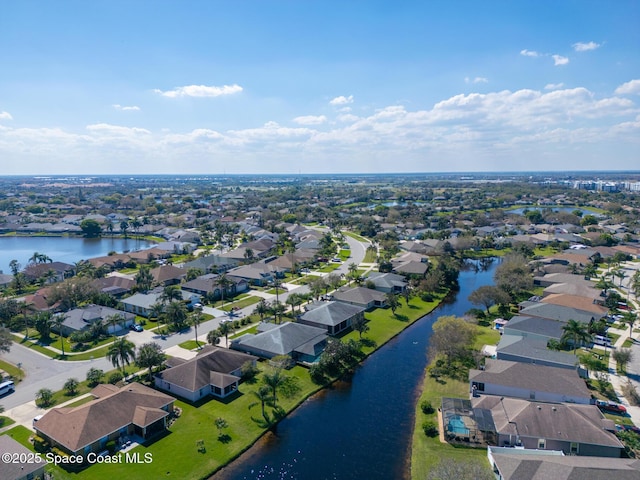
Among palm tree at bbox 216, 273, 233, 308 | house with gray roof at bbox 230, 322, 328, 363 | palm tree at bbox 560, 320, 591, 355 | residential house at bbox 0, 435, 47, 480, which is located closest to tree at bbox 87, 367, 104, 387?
residential house at bbox 0, 435, 47, 480

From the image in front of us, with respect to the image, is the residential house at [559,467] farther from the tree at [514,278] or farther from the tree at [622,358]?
the tree at [514,278]

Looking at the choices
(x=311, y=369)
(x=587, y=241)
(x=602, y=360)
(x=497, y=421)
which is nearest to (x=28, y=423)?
(x=311, y=369)

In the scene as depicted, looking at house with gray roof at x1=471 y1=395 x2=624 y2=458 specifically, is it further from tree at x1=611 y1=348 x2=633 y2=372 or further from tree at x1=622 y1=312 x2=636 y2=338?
tree at x1=622 y1=312 x2=636 y2=338

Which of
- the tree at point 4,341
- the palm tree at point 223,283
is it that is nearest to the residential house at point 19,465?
the tree at point 4,341

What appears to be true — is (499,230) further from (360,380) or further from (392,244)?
(360,380)

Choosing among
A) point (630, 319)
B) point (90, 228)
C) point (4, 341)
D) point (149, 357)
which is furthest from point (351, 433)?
point (90, 228)

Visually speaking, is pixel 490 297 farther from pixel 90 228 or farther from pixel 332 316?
pixel 90 228
